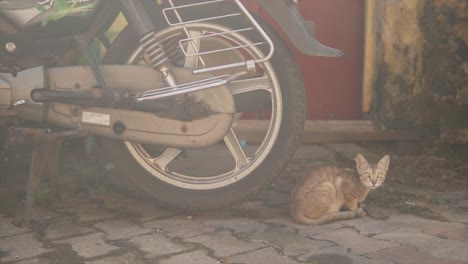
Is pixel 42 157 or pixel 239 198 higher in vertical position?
pixel 42 157

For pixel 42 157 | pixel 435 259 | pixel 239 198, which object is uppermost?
pixel 42 157

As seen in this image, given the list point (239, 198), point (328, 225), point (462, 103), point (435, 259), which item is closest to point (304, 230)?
point (328, 225)

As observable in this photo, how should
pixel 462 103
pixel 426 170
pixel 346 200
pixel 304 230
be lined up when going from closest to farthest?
pixel 304 230 → pixel 346 200 → pixel 426 170 → pixel 462 103

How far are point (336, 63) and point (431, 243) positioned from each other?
2.59 metres

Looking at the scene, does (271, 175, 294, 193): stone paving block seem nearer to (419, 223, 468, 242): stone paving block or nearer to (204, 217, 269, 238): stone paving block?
(204, 217, 269, 238): stone paving block

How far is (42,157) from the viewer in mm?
3598

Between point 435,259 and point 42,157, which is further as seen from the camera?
point 42,157

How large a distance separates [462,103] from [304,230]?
2.37 metres

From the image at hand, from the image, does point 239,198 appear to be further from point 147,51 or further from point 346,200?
point 147,51

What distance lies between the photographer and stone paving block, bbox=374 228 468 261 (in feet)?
10.2

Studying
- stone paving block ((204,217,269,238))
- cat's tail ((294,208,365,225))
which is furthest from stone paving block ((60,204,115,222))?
cat's tail ((294,208,365,225))

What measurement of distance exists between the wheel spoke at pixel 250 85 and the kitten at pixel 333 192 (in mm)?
528

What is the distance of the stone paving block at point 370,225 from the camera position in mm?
3445

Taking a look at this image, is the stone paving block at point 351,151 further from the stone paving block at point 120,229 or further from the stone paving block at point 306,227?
the stone paving block at point 120,229
